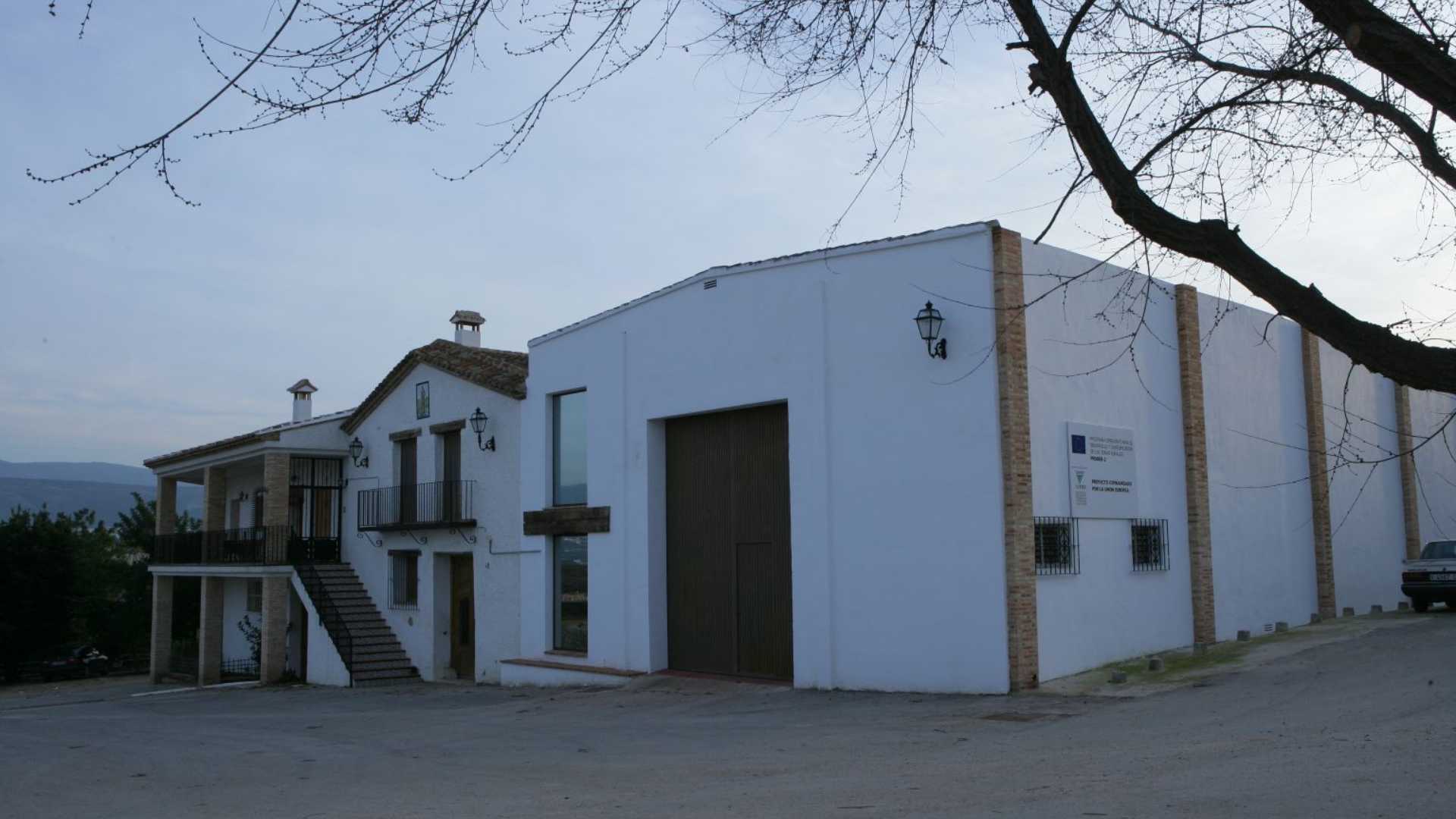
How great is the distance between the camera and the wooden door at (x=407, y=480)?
2469 cm

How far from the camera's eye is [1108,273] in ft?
56.5

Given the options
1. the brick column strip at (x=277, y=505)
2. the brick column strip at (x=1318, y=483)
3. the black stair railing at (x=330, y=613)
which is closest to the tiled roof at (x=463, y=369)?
the brick column strip at (x=277, y=505)

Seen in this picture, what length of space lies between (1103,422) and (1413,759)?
26.4 ft

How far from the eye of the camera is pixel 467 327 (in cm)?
2833

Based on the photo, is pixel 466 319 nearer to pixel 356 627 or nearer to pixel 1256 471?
pixel 356 627

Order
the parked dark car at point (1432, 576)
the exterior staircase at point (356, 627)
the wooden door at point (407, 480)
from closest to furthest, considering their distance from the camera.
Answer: the parked dark car at point (1432, 576) < the exterior staircase at point (356, 627) < the wooden door at point (407, 480)

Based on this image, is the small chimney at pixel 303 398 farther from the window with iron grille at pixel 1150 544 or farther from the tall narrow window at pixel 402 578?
the window with iron grille at pixel 1150 544

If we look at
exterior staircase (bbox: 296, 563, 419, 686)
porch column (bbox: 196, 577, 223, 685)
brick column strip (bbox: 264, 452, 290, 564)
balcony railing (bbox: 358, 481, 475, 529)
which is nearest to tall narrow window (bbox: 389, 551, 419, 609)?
exterior staircase (bbox: 296, 563, 419, 686)

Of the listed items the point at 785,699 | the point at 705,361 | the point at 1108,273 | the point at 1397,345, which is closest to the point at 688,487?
the point at 705,361

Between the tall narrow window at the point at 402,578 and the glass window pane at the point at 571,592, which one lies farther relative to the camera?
the tall narrow window at the point at 402,578

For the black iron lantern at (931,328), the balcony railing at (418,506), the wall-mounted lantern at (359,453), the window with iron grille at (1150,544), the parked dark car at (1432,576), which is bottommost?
the parked dark car at (1432,576)

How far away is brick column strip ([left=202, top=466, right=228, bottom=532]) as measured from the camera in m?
30.6

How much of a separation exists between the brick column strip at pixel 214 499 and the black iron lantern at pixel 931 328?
73.6ft

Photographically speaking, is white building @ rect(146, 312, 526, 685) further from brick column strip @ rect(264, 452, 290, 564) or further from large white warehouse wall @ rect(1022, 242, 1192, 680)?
large white warehouse wall @ rect(1022, 242, 1192, 680)
